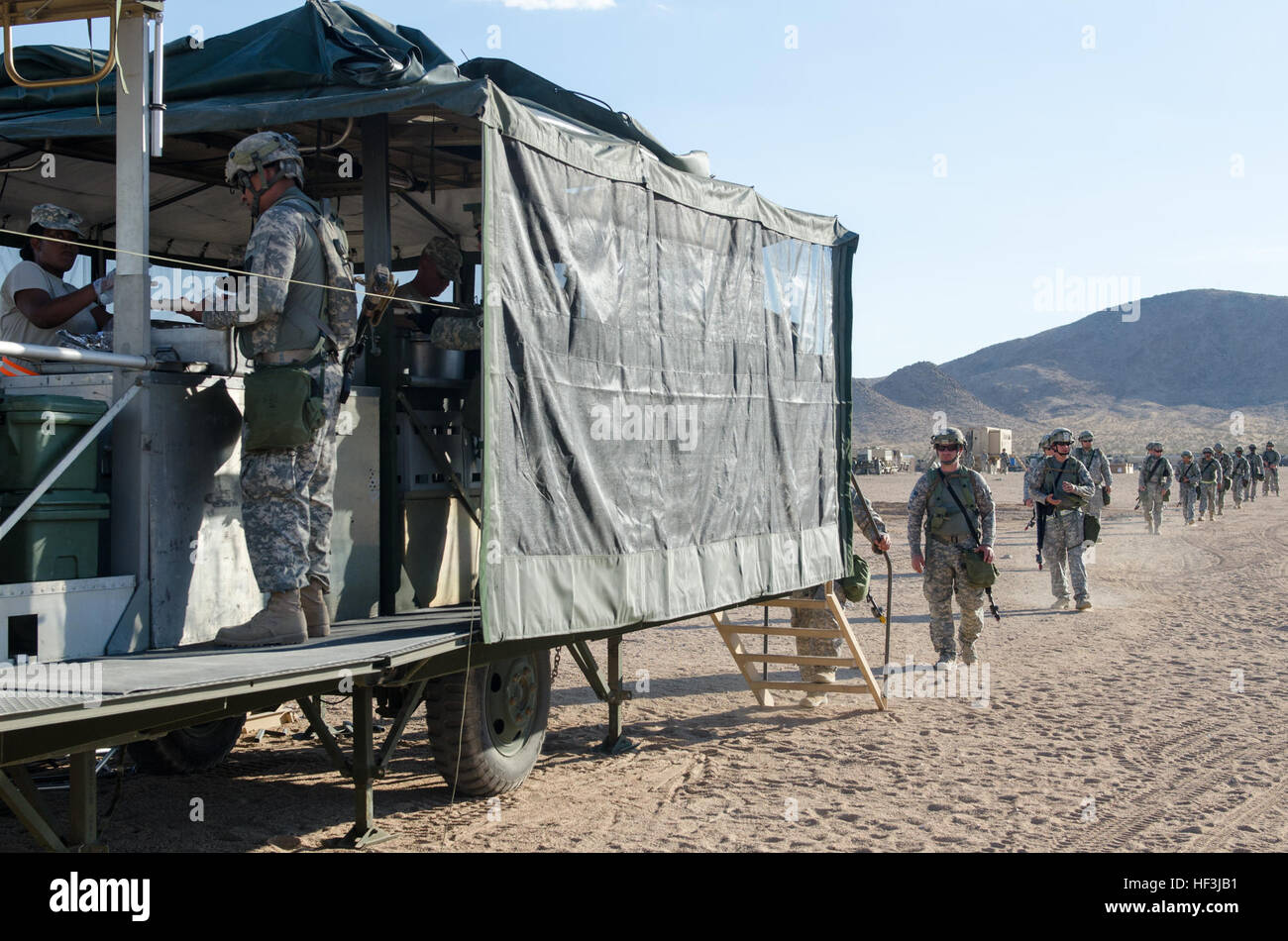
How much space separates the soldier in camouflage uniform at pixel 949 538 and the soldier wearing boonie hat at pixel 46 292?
6.58 m

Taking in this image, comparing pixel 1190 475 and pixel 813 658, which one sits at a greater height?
pixel 1190 475

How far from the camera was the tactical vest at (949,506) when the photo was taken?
10227 mm

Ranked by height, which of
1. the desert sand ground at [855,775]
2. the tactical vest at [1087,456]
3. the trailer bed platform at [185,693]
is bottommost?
the desert sand ground at [855,775]

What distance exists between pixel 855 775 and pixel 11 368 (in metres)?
4.98

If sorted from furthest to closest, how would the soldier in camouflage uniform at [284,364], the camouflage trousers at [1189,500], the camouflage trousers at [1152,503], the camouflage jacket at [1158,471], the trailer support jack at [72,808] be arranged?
1. the camouflage trousers at [1189,500]
2. the camouflage trousers at [1152,503]
3. the camouflage jacket at [1158,471]
4. the soldier in camouflage uniform at [284,364]
5. the trailer support jack at [72,808]

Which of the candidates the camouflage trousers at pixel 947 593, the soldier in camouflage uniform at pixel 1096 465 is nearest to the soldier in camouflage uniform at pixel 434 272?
the camouflage trousers at pixel 947 593

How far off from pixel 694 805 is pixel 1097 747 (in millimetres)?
2958

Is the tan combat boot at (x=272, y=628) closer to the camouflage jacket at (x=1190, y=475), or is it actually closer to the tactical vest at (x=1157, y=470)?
the tactical vest at (x=1157, y=470)

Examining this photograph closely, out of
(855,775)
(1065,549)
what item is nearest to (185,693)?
(855,775)

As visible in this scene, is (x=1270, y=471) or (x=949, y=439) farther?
(x=1270, y=471)

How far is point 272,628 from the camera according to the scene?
5160mm

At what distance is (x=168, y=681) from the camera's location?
4082mm

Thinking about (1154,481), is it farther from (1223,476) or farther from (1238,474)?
(1238,474)

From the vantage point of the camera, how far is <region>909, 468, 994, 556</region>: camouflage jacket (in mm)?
10227
